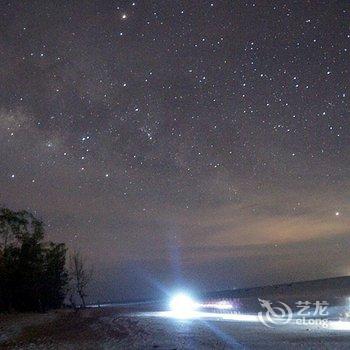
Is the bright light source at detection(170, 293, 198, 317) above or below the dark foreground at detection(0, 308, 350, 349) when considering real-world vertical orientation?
above

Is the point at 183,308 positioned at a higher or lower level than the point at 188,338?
higher

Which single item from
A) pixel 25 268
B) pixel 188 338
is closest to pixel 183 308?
→ pixel 25 268

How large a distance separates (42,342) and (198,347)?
8.79 metres

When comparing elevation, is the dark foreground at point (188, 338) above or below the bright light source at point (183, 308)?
below

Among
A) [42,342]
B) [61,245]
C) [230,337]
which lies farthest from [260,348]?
[61,245]

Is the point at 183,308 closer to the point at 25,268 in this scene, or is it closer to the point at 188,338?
the point at 25,268

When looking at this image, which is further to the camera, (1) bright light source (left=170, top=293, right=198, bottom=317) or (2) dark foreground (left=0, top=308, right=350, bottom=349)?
(1) bright light source (left=170, top=293, right=198, bottom=317)

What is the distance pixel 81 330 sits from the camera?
2931 centimetres

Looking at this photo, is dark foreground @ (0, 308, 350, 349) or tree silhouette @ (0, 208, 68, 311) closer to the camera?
dark foreground @ (0, 308, 350, 349)

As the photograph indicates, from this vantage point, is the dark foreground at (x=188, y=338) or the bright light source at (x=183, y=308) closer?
the dark foreground at (x=188, y=338)

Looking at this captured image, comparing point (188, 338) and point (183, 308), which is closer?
point (188, 338)

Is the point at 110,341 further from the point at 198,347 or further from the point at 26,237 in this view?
the point at 26,237

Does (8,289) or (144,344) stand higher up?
(8,289)

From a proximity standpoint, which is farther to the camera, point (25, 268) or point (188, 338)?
point (25, 268)
